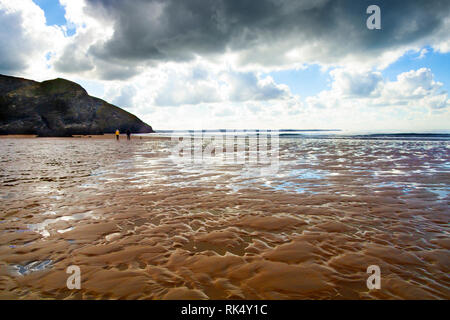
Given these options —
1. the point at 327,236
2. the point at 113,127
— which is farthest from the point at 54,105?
the point at 327,236

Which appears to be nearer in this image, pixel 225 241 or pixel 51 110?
pixel 225 241

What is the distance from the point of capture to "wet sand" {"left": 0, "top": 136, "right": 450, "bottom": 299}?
2.72 meters

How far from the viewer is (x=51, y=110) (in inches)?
2680

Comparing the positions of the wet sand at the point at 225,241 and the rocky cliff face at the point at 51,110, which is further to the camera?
the rocky cliff face at the point at 51,110

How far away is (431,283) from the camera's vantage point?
8.97ft

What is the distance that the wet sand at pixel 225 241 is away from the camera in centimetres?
272

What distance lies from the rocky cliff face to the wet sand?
232ft

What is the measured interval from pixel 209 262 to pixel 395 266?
259 centimetres

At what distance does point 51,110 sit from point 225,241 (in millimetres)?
84402

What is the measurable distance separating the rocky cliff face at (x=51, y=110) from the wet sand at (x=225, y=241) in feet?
232

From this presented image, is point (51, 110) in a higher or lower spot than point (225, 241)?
higher

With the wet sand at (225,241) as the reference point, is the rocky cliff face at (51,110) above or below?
above
